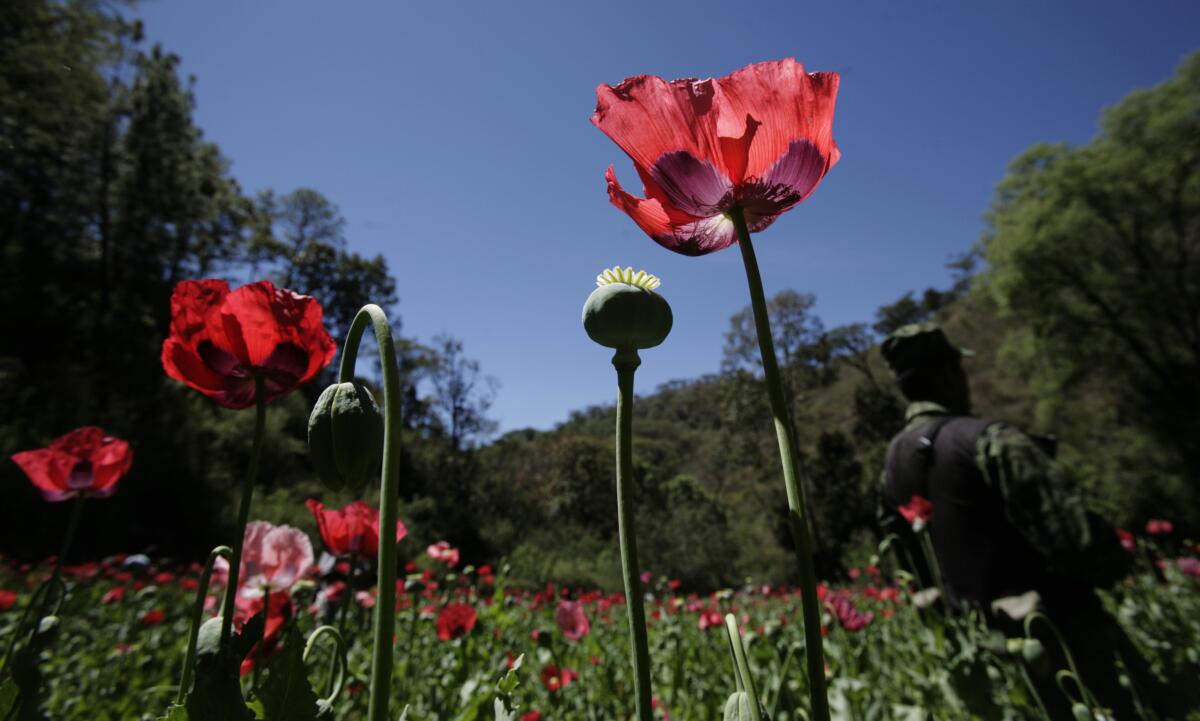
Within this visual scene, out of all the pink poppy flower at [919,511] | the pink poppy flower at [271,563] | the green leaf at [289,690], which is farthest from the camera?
the pink poppy flower at [919,511]

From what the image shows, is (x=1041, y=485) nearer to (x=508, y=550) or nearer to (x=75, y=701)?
(x=75, y=701)

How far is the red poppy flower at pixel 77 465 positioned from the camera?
3.71 feet

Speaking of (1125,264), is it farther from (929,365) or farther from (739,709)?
(739,709)

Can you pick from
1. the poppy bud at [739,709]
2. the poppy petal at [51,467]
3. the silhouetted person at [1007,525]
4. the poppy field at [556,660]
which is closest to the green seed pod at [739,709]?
the poppy bud at [739,709]

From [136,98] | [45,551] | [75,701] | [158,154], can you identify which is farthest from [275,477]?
[75,701]

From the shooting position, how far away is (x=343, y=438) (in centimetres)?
46

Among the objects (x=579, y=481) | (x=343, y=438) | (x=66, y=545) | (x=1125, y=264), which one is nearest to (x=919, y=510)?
(x=343, y=438)

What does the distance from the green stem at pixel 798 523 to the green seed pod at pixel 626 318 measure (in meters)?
0.08

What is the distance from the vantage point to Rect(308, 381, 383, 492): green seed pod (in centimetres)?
46

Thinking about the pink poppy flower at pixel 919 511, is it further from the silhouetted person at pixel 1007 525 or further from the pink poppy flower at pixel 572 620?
the pink poppy flower at pixel 572 620

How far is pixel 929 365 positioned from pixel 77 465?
2.72 m

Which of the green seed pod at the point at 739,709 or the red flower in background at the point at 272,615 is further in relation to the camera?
the red flower in background at the point at 272,615

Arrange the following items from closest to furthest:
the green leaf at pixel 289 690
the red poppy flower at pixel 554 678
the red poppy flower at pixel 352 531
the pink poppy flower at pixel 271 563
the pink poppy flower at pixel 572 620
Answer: the green leaf at pixel 289 690 < the pink poppy flower at pixel 271 563 < the red poppy flower at pixel 352 531 < the red poppy flower at pixel 554 678 < the pink poppy flower at pixel 572 620

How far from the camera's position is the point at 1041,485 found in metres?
1.68
